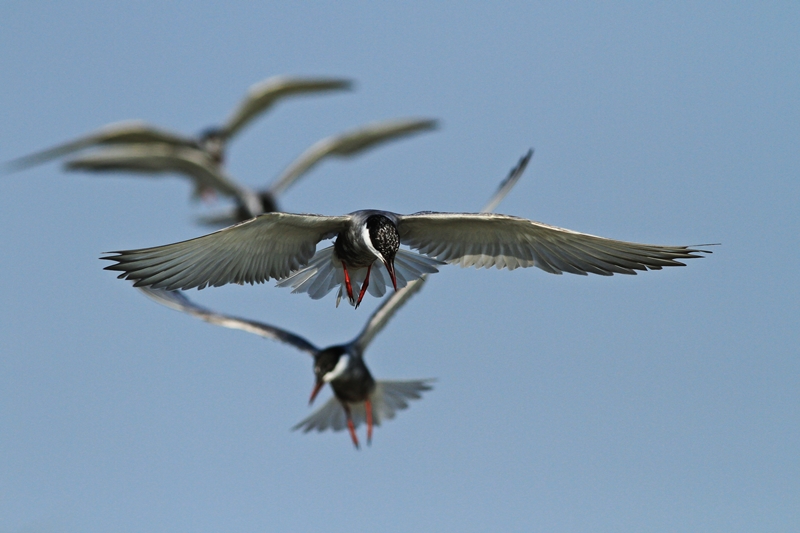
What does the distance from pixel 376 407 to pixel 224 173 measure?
678cm

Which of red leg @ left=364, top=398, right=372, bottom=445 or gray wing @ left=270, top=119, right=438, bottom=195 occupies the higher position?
gray wing @ left=270, top=119, right=438, bottom=195

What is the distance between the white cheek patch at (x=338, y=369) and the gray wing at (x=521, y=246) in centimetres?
248

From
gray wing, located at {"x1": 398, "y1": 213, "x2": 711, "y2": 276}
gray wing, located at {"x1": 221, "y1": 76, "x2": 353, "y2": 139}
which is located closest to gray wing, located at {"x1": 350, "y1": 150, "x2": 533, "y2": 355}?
gray wing, located at {"x1": 398, "y1": 213, "x2": 711, "y2": 276}

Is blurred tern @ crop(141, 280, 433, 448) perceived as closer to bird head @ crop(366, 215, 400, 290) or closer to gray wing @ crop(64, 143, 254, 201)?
bird head @ crop(366, 215, 400, 290)

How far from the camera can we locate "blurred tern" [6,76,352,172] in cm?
1720

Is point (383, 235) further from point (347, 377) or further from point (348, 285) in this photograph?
point (347, 377)

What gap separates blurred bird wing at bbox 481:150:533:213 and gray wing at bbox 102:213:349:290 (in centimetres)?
224

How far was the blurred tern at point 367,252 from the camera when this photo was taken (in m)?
7.98

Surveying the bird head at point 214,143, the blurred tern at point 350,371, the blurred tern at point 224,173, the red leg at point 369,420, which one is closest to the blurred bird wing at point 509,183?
the blurred tern at point 350,371

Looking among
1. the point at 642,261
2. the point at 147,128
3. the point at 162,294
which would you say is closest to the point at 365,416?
the point at 162,294

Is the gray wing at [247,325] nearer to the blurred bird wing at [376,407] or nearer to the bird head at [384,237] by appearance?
the blurred bird wing at [376,407]

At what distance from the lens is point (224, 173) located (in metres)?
17.8

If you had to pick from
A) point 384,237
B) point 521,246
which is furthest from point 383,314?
point 384,237

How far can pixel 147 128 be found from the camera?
17641mm
